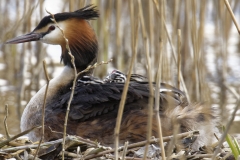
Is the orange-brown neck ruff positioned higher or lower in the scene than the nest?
higher

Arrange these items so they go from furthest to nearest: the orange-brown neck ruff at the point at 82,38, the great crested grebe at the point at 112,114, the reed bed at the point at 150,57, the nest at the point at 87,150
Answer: the reed bed at the point at 150,57 < the orange-brown neck ruff at the point at 82,38 < the great crested grebe at the point at 112,114 < the nest at the point at 87,150

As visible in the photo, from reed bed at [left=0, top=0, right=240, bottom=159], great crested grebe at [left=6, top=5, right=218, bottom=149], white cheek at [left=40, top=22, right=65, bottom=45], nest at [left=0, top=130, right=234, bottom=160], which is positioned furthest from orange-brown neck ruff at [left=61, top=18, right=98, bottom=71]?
nest at [left=0, top=130, right=234, bottom=160]

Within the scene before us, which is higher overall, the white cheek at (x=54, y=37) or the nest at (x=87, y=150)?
the white cheek at (x=54, y=37)

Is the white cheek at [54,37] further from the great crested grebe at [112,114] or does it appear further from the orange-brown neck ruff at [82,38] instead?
the great crested grebe at [112,114]

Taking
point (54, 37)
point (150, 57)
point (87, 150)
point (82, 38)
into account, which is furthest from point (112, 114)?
point (150, 57)

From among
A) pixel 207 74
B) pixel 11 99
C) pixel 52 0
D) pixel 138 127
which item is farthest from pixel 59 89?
pixel 52 0

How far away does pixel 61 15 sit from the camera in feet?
16.5

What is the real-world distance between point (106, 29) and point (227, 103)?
1927 millimetres

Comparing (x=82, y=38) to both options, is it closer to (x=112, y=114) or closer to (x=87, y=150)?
(x=112, y=114)

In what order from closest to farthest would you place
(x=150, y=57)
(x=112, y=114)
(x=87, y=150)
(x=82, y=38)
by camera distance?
(x=87, y=150), (x=112, y=114), (x=82, y=38), (x=150, y=57)

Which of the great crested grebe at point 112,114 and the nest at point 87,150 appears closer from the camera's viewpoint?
the nest at point 87,150

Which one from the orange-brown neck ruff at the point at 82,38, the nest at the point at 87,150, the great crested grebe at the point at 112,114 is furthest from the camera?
the orange-brown neck ruff at the point at 82,38

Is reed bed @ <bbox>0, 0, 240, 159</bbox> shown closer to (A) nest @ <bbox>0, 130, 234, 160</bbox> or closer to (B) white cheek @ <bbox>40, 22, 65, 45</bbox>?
(B) white cheek @ <bbox>40, 22, 65, 45</bbox>

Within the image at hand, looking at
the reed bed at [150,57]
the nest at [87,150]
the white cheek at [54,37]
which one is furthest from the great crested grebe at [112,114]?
the reed bed at [150,57]
